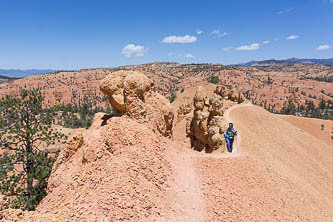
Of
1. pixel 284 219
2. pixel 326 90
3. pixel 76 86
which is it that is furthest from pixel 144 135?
pixel 326 90

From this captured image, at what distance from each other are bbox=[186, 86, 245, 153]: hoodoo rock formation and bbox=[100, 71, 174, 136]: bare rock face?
207 inches

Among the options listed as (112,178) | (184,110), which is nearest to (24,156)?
(112,178)

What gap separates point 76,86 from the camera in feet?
451

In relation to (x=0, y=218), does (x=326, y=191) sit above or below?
below

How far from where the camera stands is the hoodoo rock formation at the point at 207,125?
713 inches

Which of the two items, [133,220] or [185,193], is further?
[185,193]

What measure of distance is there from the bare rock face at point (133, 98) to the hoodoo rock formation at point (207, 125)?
525 cm

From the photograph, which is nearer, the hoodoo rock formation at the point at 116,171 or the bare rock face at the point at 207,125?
the hoodoo rock formation at the point at 116,171

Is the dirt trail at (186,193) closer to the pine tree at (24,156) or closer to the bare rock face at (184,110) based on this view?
the pine tree at (24,156)

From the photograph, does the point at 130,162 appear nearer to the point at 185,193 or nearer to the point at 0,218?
the point at 185,193

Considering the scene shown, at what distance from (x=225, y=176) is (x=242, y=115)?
58.5ft

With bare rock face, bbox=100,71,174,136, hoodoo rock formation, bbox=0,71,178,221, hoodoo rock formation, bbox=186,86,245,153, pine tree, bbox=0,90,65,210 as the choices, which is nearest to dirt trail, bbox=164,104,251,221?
hoodoo rock formation, bbox=0,71,178,221

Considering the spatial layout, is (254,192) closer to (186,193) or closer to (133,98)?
(186,193)

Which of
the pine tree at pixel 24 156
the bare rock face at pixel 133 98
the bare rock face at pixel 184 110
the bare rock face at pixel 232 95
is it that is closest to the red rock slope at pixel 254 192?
Result: the bare rock face at pixel 133 98
